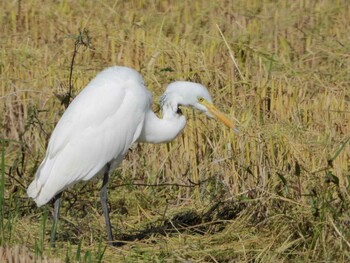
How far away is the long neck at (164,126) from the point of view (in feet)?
20.5

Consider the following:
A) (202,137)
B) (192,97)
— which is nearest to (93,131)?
(192,97)

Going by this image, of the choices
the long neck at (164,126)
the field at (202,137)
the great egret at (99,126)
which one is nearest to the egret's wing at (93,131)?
the great egret at (99,126)

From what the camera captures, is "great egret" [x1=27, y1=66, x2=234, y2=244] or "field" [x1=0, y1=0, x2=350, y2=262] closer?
"field" [x1=0, y1=0, x2=350, y2=262]

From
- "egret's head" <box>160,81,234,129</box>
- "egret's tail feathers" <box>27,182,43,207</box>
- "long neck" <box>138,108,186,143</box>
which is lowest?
"egret's tail feathers" <box>27,182,43,207</box>

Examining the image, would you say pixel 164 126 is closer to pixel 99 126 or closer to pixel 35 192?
pixel 99 126

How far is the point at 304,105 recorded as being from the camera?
730 cm

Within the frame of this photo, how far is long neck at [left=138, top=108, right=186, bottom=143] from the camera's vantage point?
6.24 m

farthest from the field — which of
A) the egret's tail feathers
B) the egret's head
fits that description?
the egret's head

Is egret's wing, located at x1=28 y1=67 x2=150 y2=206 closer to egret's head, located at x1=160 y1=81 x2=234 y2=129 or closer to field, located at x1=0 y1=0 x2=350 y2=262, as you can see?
egret's head, located at x1=160 y1=81 x2=234 y2=129

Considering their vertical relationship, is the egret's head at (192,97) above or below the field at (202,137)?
above

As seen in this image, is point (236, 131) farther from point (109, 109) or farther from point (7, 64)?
point (7, 64)

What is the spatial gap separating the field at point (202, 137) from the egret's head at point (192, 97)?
41 centimetres

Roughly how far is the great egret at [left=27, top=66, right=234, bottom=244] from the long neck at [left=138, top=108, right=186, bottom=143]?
65 millimetres

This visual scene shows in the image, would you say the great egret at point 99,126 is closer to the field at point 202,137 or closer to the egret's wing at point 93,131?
the egret's wing at point 93,131
